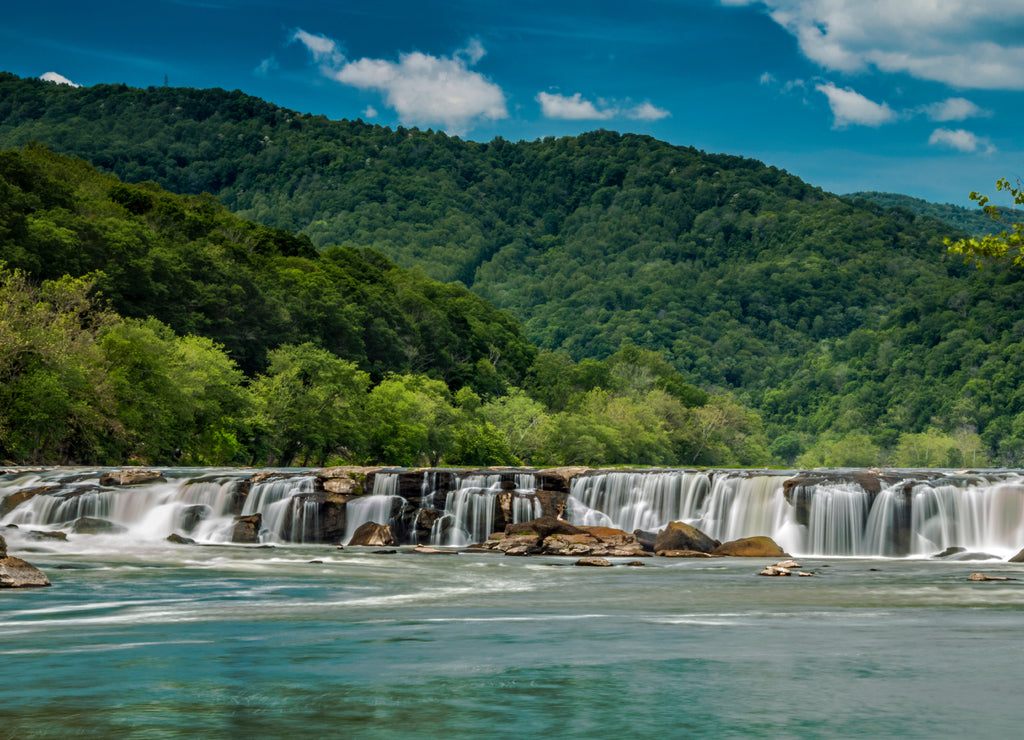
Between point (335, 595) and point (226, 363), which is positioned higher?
point (226, 363)

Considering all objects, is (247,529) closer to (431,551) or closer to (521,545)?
(431,551)

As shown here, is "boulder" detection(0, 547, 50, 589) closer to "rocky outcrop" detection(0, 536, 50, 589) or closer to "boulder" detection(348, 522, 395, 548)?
"rocky outcrop" detection(0, 536, 50, 589)

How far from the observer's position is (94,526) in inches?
1597

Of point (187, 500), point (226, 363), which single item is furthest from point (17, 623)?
point (226, 363)

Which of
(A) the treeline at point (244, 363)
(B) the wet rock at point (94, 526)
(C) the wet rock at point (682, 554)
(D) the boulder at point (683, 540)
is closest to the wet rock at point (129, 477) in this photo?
(B) the wet rock at point (94, 526)

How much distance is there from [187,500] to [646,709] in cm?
3352

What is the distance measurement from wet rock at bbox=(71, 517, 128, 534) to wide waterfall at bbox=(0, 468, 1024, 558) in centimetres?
7

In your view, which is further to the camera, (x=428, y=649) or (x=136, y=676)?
(x=428, y=649)

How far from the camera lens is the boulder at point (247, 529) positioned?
1638 inches

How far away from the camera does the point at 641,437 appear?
11056cm

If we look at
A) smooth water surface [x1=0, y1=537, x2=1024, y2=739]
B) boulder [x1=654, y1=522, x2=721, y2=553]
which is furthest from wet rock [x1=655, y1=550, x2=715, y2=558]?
smooth water surface [x1=0, y1=537, x2=1024, y2=739]

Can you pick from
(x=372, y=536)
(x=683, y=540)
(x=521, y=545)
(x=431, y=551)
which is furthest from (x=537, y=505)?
(x=683, y=540)

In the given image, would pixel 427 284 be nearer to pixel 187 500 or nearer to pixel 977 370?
pixel 977 370

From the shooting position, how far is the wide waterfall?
39375 millimetres
